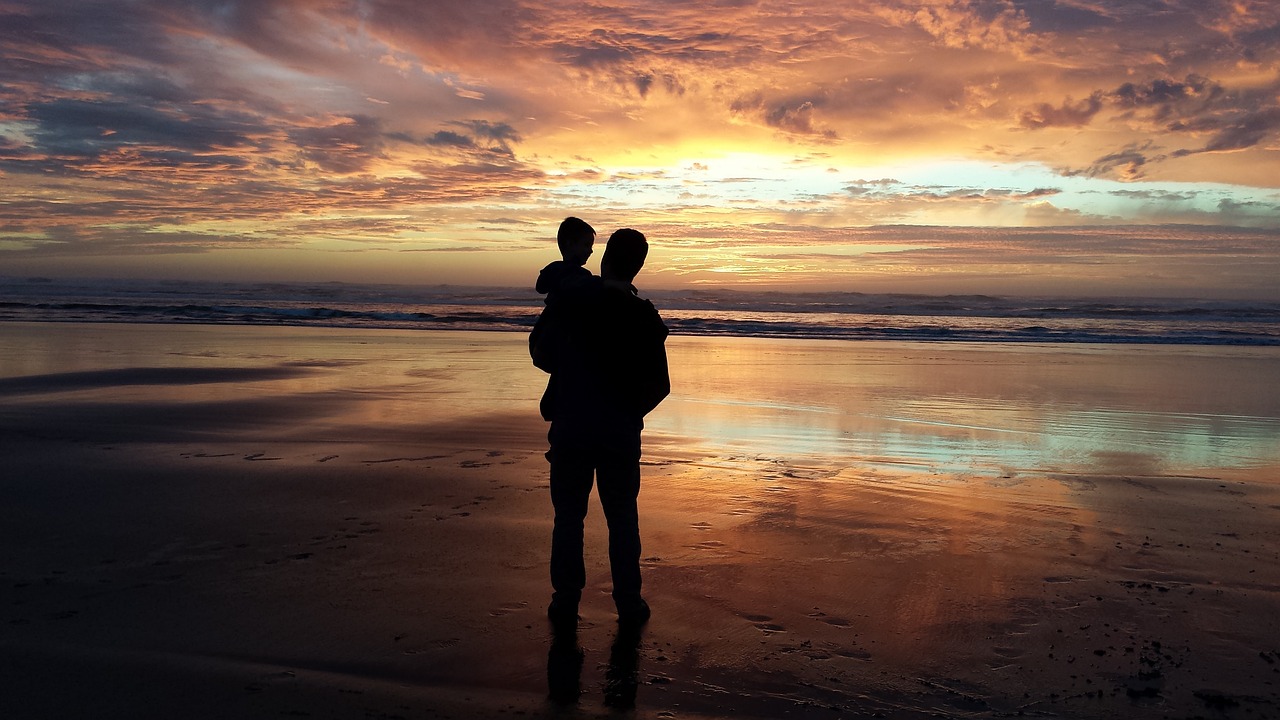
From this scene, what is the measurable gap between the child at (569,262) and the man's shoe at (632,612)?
141cm

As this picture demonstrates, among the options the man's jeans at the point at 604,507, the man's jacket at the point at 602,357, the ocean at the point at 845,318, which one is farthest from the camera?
the ocean at the point at 845,318

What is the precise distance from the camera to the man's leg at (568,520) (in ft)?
12.3

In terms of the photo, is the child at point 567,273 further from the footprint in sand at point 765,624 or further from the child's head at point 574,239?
the footprint in sand at point 765,624

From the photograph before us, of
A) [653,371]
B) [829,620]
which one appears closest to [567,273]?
[653,371]

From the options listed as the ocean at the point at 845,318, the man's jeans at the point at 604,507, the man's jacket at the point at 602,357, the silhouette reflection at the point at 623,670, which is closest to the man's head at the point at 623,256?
the man's jacket at the point at 602,357

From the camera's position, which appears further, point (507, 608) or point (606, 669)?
point (507, 608)

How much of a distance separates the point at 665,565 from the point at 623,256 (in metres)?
1.80

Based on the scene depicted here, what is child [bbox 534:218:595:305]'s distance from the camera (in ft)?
12.1

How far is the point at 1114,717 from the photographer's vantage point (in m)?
2.96

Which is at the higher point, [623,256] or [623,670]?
[623,256]

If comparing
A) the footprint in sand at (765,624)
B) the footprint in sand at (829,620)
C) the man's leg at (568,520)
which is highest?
the man's leg at (568,520)

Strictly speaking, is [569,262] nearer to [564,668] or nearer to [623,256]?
[623,256]

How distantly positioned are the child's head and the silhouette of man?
0.12 m

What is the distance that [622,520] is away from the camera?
3773mm
